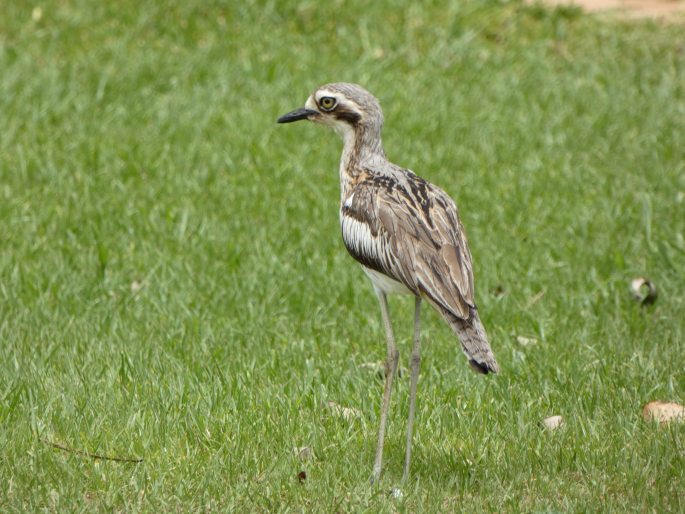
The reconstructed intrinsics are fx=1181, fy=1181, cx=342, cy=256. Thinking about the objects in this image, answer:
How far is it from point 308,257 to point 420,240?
257 cm

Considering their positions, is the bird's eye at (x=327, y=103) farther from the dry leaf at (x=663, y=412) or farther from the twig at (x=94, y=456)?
the dry leaf at (x=663, y=412)

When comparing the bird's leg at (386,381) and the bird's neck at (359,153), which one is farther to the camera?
the bird's neck at (359,153)

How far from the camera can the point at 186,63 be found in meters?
9.83

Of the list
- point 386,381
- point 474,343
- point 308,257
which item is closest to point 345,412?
point 386,381

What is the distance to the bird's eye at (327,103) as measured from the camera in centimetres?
506

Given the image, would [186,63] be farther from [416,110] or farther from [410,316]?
[410,316]

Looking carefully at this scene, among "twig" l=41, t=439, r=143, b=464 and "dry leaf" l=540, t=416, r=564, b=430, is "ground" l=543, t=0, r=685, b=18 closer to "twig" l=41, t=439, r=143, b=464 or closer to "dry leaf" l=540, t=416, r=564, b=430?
"dry leaf" l=540, t=416, r=564, b=430

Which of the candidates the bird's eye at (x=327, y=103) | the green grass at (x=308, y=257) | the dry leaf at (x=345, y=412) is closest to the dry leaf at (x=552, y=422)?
the green grass at (x=308, y=257)

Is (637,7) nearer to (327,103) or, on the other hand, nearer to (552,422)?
(327,103)

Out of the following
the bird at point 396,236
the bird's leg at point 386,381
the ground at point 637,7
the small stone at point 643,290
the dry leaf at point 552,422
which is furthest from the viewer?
the ground at point 637,7

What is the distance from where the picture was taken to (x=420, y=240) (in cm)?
455

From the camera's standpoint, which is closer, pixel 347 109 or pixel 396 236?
pixel 396 236

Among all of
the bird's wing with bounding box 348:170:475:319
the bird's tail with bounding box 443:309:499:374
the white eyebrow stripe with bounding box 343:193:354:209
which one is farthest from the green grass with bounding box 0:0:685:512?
the white eyebrow stripe with bounding box 343:193:354:209

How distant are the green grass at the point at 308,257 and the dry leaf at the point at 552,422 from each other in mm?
47
